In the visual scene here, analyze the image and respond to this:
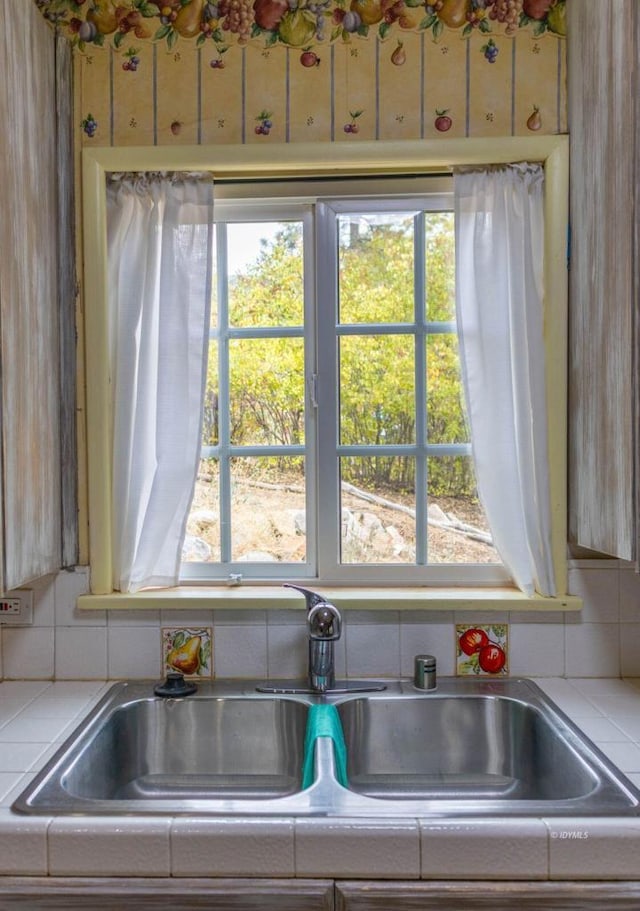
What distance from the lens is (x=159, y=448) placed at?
1.59 m

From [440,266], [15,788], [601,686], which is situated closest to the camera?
[15,788]

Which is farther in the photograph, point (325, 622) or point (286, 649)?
point (286, 649)

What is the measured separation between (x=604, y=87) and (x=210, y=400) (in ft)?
3.63

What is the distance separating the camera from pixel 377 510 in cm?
168

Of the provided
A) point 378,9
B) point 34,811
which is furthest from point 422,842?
point 378,9

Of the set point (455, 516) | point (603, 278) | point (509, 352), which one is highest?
point (603, 278)

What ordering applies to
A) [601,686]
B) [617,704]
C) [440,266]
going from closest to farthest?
[617,704], [601,686], [440,266]

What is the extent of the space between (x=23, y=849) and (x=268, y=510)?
0.90 metres

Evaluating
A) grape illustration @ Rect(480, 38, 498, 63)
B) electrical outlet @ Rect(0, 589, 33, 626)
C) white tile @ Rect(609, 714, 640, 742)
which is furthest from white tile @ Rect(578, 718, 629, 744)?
grape illustration @ Rect(480, 38, 498, 63)

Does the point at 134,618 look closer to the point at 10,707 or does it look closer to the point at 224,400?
the point at 10,707

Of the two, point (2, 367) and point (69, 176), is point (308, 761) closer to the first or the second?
point (2, 367)

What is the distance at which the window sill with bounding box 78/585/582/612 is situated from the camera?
1.53 m

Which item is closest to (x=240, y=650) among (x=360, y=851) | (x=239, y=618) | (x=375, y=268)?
(x=239, y=618)

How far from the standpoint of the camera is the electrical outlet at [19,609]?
1583 millimetres
